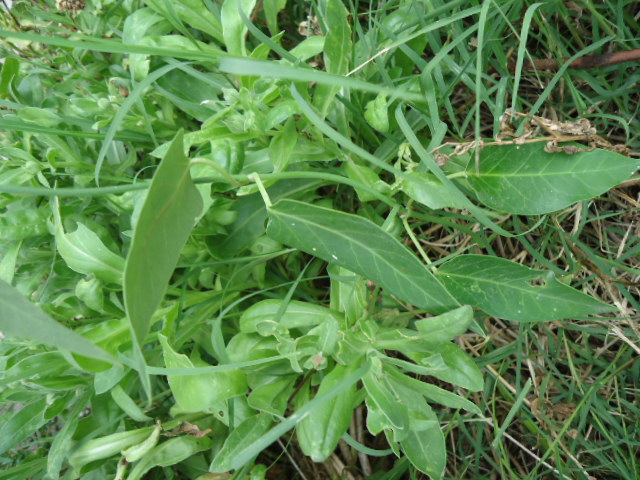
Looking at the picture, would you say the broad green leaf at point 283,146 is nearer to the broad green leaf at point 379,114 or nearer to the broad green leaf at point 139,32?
the broad green leaf at point 379,114

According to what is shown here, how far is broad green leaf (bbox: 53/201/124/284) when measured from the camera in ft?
3.07

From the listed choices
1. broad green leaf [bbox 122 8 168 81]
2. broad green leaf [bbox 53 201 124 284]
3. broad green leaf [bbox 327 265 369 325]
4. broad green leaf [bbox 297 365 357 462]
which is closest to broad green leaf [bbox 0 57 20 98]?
broad green leaf [bbox 122 8 168 81]

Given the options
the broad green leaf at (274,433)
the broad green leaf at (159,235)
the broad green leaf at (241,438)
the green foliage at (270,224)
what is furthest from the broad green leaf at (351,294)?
the broad green leaf at (159,235)

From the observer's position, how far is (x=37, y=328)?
44cm

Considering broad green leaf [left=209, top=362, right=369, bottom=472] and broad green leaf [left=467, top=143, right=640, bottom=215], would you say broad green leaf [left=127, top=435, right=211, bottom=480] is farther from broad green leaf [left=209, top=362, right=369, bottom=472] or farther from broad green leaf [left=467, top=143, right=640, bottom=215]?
broad green leaf [left=467, top=143, right=640, bottom=215]

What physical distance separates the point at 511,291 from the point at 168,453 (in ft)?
2.08

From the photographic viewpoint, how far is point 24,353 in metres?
1.03

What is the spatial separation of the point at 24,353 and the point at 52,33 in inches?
25.7

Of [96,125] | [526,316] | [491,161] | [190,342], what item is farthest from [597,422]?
[96,125]

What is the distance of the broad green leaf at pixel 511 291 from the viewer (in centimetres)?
78

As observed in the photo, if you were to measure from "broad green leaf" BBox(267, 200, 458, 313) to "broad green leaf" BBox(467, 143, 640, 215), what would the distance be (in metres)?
0.17

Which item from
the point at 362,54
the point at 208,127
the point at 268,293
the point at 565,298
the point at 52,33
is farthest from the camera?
the point at 52,33

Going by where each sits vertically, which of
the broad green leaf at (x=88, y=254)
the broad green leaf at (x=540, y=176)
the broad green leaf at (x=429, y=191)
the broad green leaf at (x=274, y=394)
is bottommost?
the broad green leaf at (x=274, y=394)

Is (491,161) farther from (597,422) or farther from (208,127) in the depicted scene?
(597,422)
